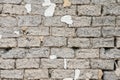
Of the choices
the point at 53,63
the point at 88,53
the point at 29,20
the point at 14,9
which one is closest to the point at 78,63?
the point at 88,53

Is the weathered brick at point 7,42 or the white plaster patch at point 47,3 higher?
the white plaster patch at point 47,3

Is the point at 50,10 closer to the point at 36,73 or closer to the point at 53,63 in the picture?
the point at 53,63

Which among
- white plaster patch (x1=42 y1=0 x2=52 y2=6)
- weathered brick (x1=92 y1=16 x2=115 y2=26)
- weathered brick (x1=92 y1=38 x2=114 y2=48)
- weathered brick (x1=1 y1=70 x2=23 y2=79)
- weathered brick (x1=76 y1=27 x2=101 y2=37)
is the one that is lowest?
weathered brick (x1=1 y1=70 x2=23 y2=79)

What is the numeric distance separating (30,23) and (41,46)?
0.23m

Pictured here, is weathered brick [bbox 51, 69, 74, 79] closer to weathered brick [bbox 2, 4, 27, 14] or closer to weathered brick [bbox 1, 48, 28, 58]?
weathered brick [bbox 1, 48, 28, 58]

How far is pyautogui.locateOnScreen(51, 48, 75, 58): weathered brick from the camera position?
2.73 meters

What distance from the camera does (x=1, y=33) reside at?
2730 millimetres

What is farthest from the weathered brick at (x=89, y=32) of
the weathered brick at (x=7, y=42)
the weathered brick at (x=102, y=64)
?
the weathered brick at (x=7, y=42)

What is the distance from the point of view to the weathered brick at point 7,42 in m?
2.73

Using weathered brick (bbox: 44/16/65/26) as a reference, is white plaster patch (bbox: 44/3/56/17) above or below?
above

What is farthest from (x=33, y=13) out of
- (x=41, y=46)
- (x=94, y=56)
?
(x=94, y=56)

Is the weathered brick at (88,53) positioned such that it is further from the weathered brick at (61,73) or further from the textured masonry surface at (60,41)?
the weathered brick at (61,73)

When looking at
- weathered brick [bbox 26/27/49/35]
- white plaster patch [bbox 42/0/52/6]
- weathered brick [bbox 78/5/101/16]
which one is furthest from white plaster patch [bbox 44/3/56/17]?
weathered brick [bbox 78/5/101/16]

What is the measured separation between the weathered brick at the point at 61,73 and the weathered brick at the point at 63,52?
0.46 feet
